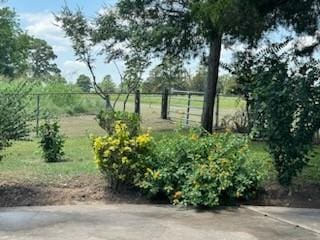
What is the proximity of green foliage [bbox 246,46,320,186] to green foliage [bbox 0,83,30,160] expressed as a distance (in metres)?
3.56

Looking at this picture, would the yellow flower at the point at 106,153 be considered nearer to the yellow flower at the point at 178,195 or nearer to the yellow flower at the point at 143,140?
the yellow flower at the point at 143,140

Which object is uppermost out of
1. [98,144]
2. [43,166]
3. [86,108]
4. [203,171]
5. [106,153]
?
[98,144]

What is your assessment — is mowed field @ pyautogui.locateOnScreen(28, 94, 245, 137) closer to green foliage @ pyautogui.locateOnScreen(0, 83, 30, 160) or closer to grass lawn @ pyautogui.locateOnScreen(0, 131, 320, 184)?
grass lawn @ pyautogui.locateOnScreen(0, 131, 320, 184)

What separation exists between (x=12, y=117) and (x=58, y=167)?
2.57m

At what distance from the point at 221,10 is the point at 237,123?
9965 mm

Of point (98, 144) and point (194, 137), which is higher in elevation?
point (194, 137)

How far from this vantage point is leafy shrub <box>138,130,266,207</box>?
8.05 meters

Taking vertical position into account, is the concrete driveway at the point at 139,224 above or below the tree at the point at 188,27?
below

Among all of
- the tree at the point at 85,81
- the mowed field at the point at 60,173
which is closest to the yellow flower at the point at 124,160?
the mowed field at the point at 60,173

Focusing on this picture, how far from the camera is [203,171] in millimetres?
8117

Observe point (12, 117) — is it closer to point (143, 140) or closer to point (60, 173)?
point (60, 173)

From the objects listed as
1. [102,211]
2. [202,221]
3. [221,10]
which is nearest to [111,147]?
[102,211]

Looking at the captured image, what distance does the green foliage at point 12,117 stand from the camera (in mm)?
8445

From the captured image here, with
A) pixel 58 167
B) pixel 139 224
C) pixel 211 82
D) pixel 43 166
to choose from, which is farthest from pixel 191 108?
pixel 139 224
